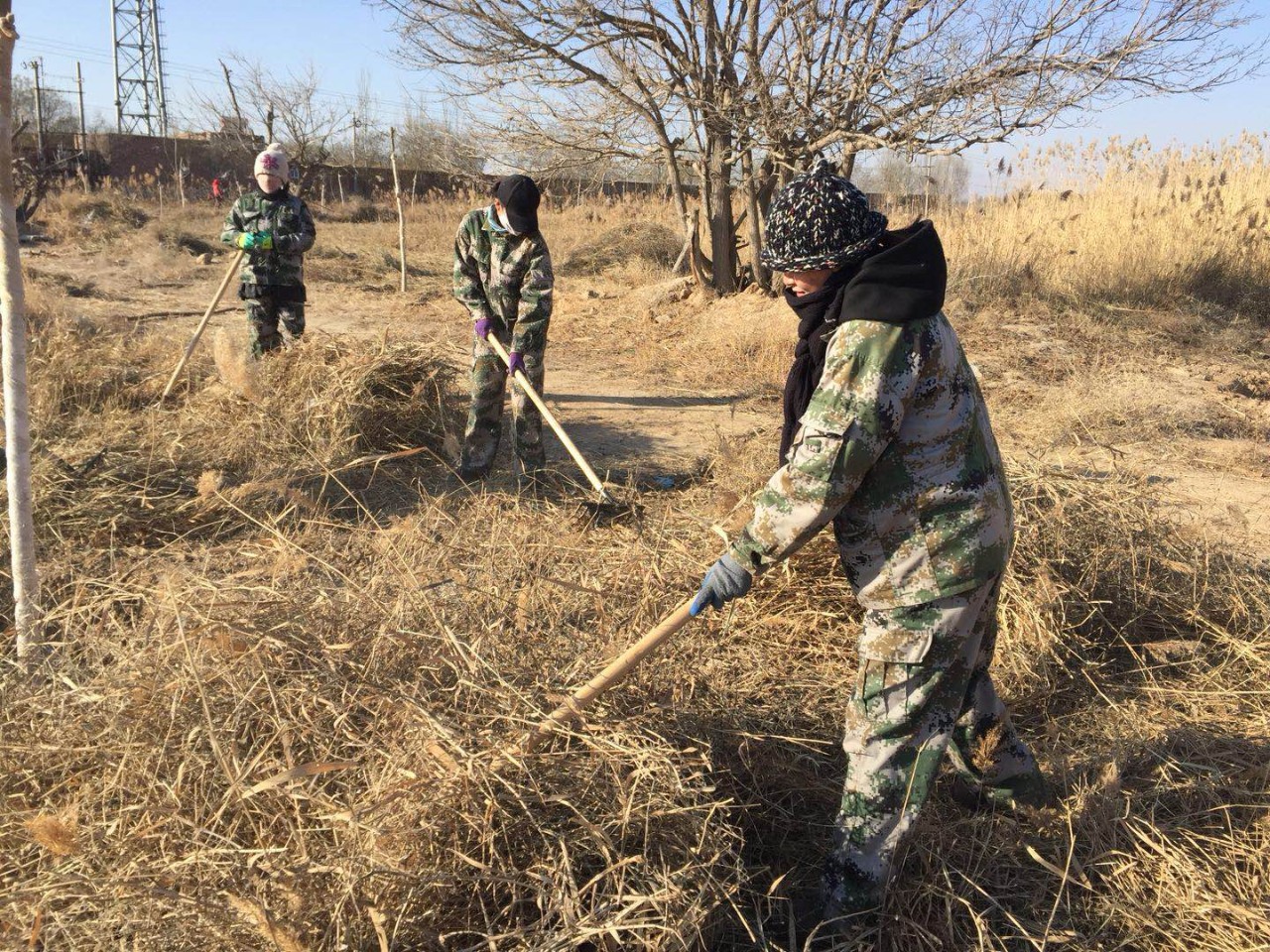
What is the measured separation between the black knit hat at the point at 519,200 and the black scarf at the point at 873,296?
3.08 metres

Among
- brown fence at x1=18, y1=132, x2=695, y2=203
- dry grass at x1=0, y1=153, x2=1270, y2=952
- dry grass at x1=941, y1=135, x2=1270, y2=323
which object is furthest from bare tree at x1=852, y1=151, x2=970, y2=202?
dry grass at x1=0, y1=153, x2=1270, y2=952

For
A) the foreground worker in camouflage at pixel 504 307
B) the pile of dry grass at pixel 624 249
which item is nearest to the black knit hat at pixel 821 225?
the foreground worker in camouflage at pixel 504 307

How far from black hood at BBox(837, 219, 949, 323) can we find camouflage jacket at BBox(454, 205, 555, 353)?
10.6 feet

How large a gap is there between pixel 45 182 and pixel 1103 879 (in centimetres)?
2140

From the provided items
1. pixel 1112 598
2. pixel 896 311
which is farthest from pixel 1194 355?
pixel 896 311

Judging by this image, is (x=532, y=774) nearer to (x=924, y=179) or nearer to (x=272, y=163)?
(x=272, y=163)

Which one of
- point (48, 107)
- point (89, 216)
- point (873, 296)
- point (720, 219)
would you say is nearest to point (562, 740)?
point (873, 296)

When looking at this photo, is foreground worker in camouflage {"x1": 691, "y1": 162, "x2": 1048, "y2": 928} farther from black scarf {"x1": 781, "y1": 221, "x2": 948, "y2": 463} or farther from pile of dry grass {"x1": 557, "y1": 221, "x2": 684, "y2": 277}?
pile of dry grass {"x1": 557, "y1": 221, "x2": 684, "y2": 277}

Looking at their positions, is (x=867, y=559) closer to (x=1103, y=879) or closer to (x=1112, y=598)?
(x=1103, y=879)

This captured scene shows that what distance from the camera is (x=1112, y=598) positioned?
11.7 feet

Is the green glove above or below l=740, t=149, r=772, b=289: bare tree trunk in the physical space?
below

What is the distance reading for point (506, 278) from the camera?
5086 millimetres

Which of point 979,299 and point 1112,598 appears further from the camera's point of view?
point 979,299

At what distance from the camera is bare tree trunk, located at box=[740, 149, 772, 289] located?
9.70 meters
